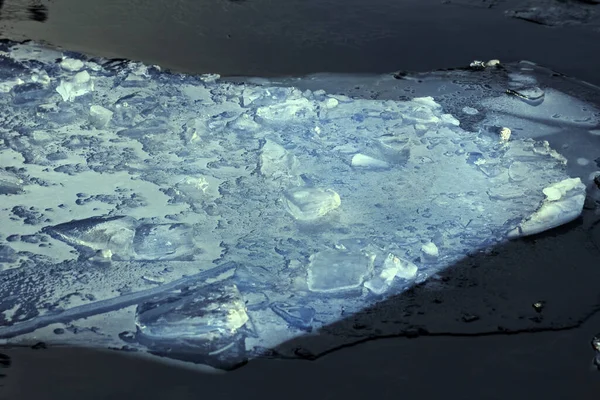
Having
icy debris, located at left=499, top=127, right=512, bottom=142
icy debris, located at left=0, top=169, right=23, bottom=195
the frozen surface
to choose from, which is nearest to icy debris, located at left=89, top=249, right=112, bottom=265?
the frozen surface

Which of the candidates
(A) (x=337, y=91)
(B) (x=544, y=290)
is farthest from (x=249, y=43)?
(B) (x=544, y=290)

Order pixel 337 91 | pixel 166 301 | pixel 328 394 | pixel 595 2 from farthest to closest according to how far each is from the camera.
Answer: pixel 595 2
pixel 337 91
pixel 166 301
pixel 328 394

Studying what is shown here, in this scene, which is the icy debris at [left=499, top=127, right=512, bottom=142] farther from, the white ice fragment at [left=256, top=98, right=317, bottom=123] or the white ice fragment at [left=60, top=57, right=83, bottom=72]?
the white ice fragment at [left=60, top=57, right=83, bottom=72]

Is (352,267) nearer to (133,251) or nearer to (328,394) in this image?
(328,394)

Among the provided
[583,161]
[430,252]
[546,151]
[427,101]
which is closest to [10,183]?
[430,252]

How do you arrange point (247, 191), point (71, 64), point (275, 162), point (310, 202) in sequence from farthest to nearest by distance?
point (71, 64)
point (275, 162)
point (247, 191)
point (310, 202)

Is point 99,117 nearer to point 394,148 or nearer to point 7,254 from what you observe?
point 7,254

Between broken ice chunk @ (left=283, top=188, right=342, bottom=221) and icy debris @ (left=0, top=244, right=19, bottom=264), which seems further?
broken ice chunk @ (left=283, top=188, right=342, bottom=221)
